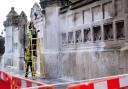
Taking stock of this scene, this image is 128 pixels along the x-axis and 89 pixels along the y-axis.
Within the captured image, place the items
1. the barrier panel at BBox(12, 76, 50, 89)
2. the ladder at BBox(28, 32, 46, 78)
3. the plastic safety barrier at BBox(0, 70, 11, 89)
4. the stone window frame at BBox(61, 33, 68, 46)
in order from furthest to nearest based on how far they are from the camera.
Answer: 1. the ladder at BBox(28, 32, 46, 78)
2. the stone window frame at BBox(61, 33, 68, 46)
3. the plastic safety barrier at BBox(0, 70, 11, 89)
4. the barrier panel at BBox(12, 76, 50, 89)

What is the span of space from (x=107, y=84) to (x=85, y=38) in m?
4.88

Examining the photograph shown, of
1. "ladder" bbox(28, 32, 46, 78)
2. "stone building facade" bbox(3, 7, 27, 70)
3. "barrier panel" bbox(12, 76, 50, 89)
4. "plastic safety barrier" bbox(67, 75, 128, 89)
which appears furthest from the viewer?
"stone building facade" bbox(3, 7, 27, 70)

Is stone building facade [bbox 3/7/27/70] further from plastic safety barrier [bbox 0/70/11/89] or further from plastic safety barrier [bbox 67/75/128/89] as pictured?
plastic safety barrier [bbox 67/75/128/89]

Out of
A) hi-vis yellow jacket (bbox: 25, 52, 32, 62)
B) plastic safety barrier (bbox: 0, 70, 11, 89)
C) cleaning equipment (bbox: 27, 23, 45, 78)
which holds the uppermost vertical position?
cleaning equipment (bbox: 27, 23, 45, 78)

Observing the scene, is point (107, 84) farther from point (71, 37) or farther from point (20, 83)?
point (71, 37)

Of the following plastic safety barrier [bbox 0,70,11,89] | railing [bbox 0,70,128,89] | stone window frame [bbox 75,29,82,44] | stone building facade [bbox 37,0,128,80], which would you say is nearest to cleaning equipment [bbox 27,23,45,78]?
stone building facade [bbox 37,0,128,80]

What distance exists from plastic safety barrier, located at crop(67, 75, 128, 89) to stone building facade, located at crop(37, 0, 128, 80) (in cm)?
197

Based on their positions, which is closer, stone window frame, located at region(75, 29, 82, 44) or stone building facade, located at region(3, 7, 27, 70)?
stone window frame, located at region(75, 29, 82, 44)

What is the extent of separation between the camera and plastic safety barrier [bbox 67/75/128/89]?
4.34 m

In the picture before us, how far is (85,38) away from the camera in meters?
9.74

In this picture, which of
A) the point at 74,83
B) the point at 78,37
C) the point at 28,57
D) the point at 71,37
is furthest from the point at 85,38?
the point at 74,83

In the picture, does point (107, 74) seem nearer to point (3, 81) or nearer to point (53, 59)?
point (3, 81)

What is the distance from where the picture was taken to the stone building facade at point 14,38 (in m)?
16.4

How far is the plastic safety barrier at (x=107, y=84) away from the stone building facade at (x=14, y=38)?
11.0 m
